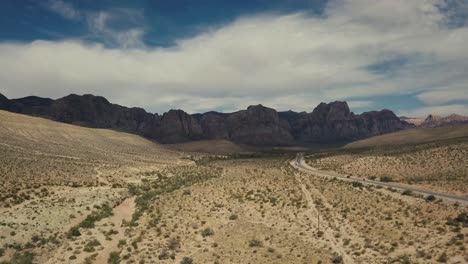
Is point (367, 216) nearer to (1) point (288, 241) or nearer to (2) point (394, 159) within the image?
(1) point (288, 241)

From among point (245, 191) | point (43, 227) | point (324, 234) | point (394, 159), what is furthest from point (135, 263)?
point (394, 159)

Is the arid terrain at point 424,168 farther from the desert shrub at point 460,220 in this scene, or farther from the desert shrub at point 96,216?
the desert shrub at point 96,216

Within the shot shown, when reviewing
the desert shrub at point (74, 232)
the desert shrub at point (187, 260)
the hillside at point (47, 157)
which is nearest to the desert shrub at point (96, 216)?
the desert shrub at point (74, 232)

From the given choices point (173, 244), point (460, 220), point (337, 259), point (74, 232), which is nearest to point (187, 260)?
point (173, 244)

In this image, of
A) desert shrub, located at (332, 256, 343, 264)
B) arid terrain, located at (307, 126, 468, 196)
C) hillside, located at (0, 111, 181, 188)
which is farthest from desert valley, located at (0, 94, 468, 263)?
arid terrain, located at (307, 126, 468, 196)

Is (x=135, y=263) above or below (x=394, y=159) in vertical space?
below

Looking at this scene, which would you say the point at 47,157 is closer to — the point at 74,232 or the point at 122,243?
the point at 74,232
